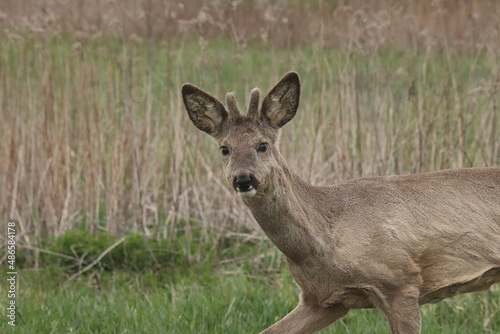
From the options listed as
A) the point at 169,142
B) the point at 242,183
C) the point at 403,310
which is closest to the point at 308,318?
the point at 403,310

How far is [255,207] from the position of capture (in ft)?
20.0

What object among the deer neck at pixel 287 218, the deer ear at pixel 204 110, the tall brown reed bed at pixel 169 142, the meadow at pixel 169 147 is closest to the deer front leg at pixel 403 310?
the deer neck at pixel 287 218

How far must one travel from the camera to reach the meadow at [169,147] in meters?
9.21

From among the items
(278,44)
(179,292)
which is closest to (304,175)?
(278,44)

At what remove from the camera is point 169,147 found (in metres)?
9.93

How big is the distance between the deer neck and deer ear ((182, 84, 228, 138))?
44 cm

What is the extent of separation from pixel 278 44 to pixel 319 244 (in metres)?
4.05

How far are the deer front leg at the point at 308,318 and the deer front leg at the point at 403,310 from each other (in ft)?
1.10

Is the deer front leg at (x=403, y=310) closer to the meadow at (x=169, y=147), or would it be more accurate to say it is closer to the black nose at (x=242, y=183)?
the black nose at (x=242, y=183)

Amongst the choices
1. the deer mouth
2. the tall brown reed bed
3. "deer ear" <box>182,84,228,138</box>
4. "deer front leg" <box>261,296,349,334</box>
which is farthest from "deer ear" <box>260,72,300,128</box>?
the tall brown reed bed

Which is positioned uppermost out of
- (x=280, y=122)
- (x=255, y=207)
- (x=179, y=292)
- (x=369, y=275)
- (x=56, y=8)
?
(x=56, y=8)

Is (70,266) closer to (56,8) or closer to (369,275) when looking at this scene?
(56,8)

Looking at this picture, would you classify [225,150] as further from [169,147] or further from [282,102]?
[169,147]

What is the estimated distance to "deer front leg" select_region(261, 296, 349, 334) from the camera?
6.50 meters
